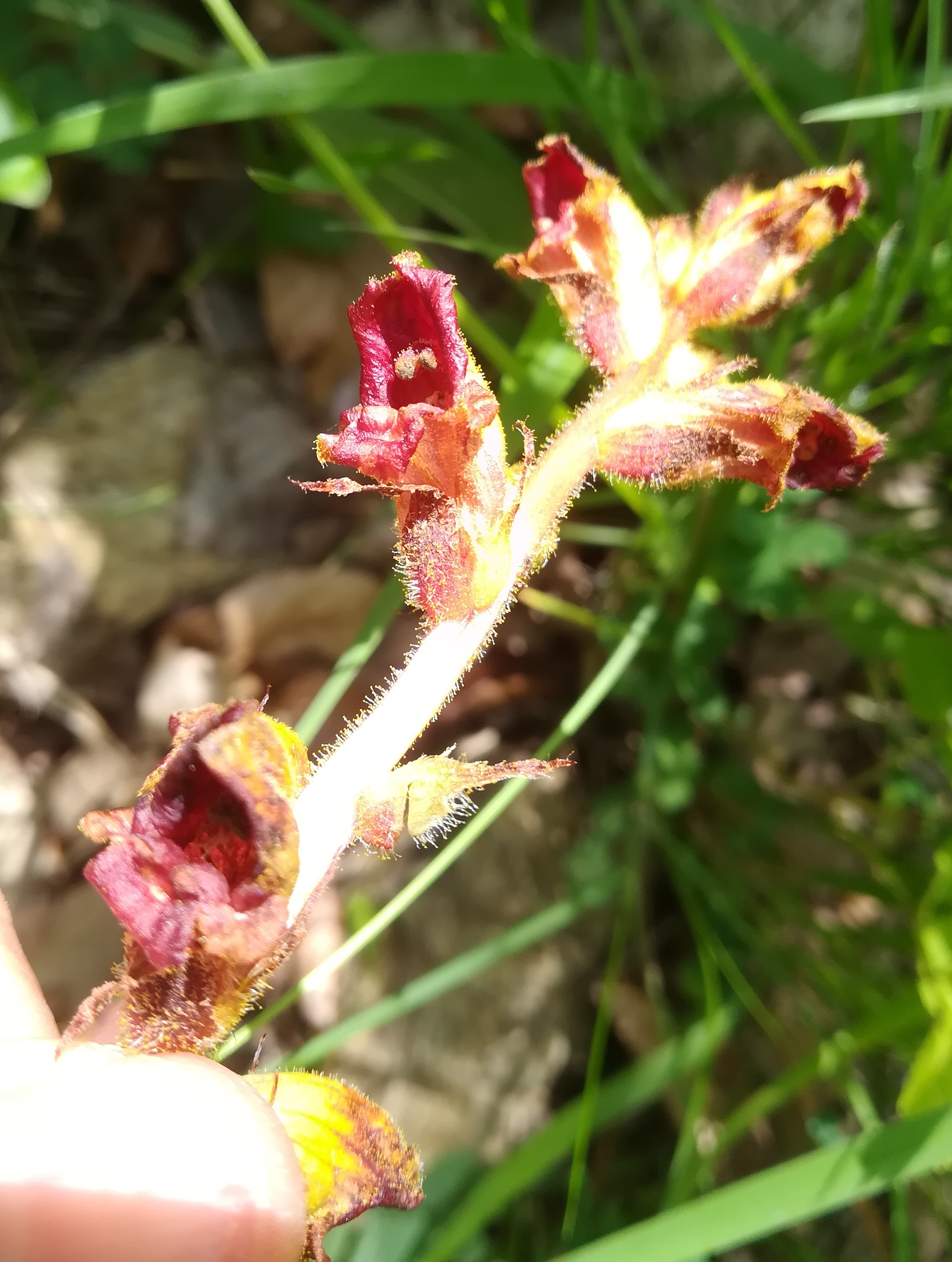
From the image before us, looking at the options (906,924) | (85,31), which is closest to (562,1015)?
(906,924)

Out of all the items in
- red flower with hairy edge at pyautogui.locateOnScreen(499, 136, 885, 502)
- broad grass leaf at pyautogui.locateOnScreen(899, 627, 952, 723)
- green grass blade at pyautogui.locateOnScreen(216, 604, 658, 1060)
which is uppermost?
red flower with hairy edge at pyautogui.locateOnScreen(499, 136, 885, 502)

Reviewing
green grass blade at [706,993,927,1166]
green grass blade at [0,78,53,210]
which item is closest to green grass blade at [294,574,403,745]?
green grass blade at [0,78,53,210]

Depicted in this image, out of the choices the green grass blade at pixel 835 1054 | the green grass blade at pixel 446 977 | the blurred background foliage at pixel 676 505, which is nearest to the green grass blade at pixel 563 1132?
the blurred background foliage at pixel 676 505

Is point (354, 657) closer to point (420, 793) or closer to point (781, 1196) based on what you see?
point (420, 793)

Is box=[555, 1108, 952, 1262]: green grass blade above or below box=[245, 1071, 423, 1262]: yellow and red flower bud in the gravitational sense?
below

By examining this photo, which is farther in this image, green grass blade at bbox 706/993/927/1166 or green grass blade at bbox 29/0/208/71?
green grass blade at bbox 29/0/208/71

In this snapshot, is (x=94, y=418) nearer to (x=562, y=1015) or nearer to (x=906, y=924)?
(x=562, y=1015)

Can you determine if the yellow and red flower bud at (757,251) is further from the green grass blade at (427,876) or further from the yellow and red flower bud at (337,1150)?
the yellow and red flower bud at (337,1150)

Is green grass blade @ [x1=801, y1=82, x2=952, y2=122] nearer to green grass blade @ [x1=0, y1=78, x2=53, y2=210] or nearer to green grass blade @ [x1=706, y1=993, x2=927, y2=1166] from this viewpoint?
green grass blade @ [x1=0, y1=78, x2=53, y2=210]
